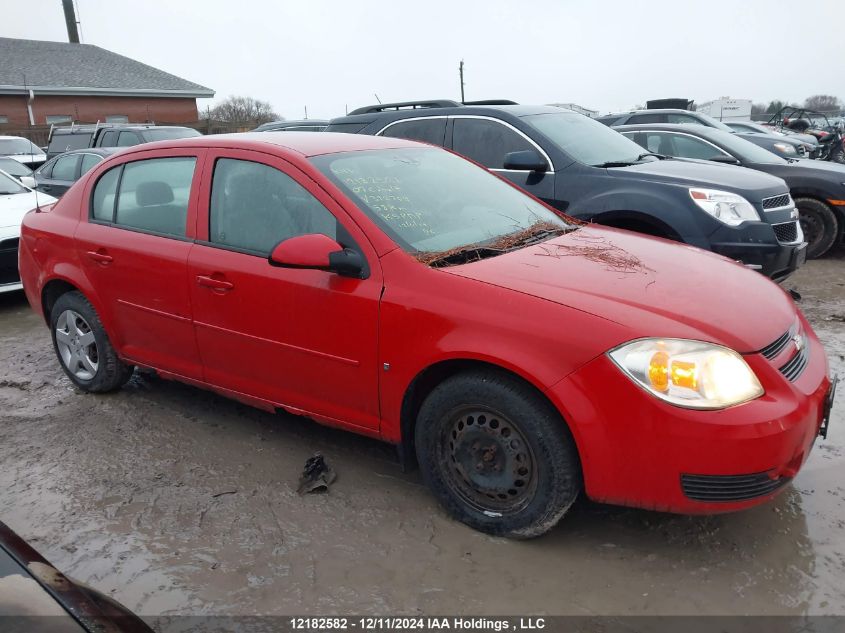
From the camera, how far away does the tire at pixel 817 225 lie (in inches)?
321

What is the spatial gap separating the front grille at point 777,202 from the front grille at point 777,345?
342cm

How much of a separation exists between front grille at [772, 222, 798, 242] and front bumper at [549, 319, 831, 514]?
3728 millimetres

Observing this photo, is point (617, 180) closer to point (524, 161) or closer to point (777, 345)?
point (524, 161)

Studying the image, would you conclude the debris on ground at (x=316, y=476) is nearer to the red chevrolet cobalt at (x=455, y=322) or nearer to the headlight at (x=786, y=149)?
the red chevrolet cobalt at (x=455, y=322)

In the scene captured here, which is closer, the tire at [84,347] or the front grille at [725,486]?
the front grille at [725,486]

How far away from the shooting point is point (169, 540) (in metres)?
3.09

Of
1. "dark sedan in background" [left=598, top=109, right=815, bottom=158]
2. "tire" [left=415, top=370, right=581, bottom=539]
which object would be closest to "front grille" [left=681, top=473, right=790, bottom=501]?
"tire" [left=415, top=370, right=581, bottom=539]

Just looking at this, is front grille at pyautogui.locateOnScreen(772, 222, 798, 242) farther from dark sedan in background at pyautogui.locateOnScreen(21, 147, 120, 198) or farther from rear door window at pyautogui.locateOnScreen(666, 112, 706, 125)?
dark sedan in background at pyautogui.locateOnScreen(21, 147, 120, 198)

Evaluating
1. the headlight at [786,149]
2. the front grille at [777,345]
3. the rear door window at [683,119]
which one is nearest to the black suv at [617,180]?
the front grille at [777,345]

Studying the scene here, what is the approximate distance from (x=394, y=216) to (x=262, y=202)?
2.40ft

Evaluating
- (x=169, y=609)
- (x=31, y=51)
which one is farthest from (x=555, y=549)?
(x=31, y=51)

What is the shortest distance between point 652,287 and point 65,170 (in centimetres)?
1162

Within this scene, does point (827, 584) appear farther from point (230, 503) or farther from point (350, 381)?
point (230, 503)

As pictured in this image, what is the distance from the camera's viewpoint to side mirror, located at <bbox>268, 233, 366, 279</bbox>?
10.1 feet
